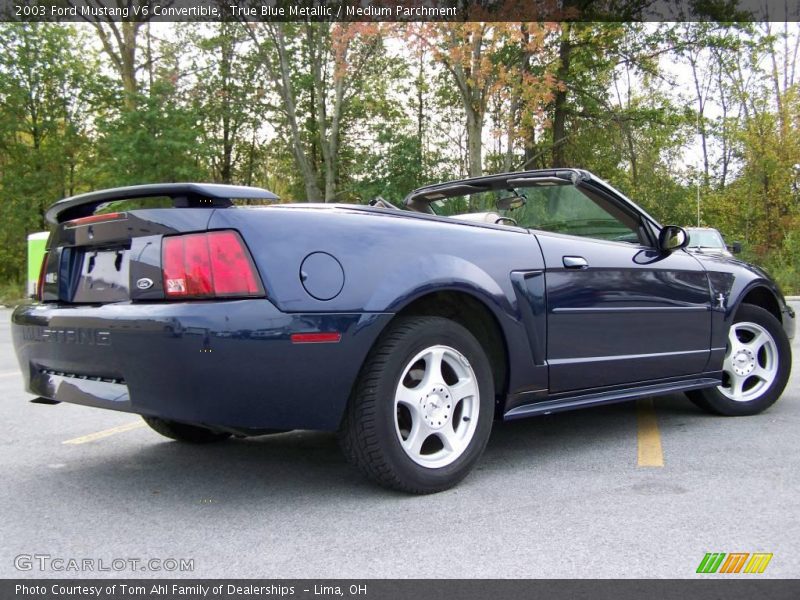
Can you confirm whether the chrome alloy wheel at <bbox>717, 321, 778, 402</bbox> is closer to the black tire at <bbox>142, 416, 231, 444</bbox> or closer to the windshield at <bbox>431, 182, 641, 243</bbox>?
the windshield at <bbox>431, 182, 641, 243</bbox>

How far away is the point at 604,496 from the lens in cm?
318

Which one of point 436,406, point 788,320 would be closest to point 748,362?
point 788,320

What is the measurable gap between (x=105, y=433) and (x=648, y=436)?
327cm

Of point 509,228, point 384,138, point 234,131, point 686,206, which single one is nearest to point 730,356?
point 509,228

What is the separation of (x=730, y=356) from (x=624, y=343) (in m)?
1.27

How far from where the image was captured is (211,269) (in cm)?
282

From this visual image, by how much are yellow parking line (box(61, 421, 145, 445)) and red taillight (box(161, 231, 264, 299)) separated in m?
2.04

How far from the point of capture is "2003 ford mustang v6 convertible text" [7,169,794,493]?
280cm

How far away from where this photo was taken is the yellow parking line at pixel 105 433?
4441mm

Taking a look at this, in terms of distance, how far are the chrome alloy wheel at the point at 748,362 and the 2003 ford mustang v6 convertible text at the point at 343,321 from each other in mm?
811

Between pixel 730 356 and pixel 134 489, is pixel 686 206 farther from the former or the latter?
pixel 134 489

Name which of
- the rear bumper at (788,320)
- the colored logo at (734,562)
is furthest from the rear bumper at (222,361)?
the rear bumper at (788,320)

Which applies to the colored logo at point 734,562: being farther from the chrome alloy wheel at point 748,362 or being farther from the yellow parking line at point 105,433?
the yellow parking line at point 105,433
